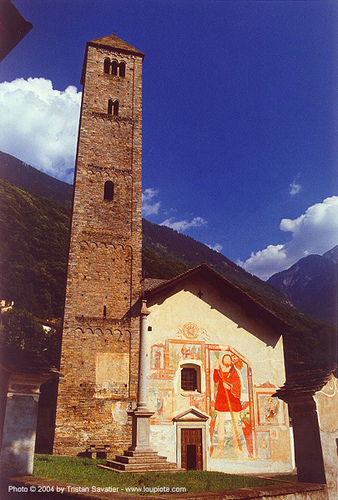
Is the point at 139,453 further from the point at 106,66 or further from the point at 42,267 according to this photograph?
the point at 42,267

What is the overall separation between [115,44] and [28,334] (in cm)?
2292

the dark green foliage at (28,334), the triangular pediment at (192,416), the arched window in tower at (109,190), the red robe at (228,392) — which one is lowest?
the triangular pediment at (192,416)

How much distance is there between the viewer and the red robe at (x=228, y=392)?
17016 millimetres

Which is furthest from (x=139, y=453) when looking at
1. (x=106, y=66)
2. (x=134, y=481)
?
(x=106, y=66)

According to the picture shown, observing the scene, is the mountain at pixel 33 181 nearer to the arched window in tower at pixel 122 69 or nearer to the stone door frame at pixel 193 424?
the arched window in tower at pixel 122 69

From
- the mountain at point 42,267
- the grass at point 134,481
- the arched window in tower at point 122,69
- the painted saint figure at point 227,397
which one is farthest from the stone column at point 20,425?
the mountain at point 42,267

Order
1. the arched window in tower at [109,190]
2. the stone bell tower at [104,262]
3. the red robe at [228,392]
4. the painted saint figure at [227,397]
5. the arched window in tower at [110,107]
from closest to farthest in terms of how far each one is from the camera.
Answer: the stone bell tower at [104,262]
the painted saint figure at [227,397]
the red robe at [228,392]
the arched window in tower at [109,190]
the arched window in tower at [110,107]

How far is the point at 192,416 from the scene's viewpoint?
53.5 ft

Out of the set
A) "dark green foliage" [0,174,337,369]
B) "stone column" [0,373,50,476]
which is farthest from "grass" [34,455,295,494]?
"dark green foliage" [0,174,337,369]

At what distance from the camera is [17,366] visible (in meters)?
6.43

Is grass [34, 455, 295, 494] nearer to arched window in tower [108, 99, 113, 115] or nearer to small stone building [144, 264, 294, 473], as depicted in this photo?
small stone building [144, 264, 294, 473]

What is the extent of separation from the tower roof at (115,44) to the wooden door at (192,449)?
68.7 feet

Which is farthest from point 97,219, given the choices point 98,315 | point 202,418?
point 202,418

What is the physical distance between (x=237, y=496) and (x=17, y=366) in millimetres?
3889
